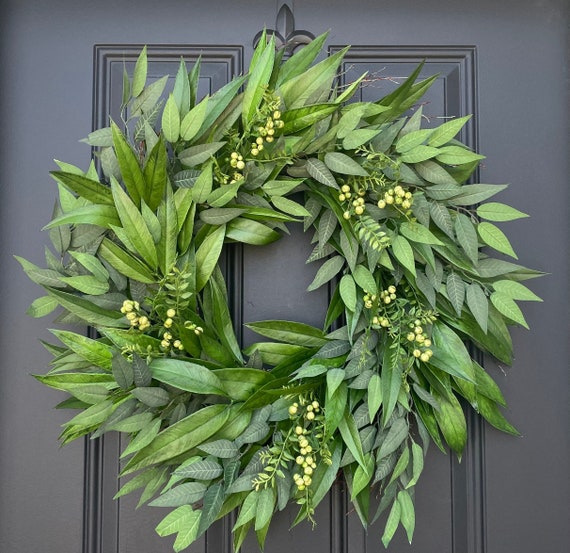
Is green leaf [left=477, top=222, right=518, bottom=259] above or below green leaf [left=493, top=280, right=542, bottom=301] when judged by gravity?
above

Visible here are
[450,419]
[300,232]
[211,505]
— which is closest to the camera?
[211,505]

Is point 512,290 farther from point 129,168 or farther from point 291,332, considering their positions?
point 129,168

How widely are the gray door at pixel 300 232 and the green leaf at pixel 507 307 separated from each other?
0.14m

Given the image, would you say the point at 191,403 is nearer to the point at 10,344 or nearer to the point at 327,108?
the point at 10,344

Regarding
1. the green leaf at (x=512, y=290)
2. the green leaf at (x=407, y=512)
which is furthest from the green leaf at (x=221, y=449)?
the green leaf at (x=512, y=290)

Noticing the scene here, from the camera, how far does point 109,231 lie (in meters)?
0.89

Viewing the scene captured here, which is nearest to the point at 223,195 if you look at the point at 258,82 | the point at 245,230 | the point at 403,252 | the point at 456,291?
the point at 245,230

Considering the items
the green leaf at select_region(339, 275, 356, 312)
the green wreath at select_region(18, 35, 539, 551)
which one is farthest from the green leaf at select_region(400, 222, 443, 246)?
the green leaf at select_region(339, 275, 356, 312)

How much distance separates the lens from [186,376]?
803 millimetres

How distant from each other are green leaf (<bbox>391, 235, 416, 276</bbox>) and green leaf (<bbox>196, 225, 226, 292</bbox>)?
0.86 feet

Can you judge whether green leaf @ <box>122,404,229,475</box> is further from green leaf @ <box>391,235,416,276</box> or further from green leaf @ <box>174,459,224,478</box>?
green leaf @ <box>391,235,416,276</box>

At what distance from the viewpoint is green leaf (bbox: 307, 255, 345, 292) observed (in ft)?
3.01

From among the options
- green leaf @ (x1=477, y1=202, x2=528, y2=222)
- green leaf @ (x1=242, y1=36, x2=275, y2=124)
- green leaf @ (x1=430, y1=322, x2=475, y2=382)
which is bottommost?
green leaf @ (x1=430, y1=322, x2=475, y2=382)

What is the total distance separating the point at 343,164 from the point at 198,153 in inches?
8.6
